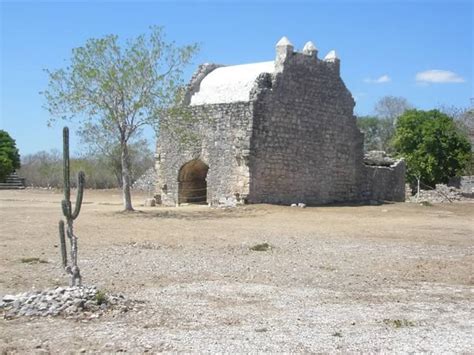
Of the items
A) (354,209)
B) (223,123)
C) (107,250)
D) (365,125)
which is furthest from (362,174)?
(365,125)

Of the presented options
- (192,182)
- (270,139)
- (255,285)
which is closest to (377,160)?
(270,139)

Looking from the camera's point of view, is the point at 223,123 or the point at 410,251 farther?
the point at 223,123

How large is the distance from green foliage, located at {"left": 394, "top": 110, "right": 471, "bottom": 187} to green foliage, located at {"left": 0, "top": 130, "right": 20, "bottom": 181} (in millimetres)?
28389

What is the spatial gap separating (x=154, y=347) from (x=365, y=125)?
64.1 m

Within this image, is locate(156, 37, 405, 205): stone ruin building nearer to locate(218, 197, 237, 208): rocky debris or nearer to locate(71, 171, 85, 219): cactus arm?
locate(218, 197, 237, 208): rocky debris

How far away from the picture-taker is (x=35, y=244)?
12.4m

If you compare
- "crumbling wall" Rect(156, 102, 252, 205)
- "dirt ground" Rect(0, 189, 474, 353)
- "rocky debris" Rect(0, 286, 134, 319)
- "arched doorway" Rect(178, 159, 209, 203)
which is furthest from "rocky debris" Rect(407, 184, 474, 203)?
"rocky debris" Rect(0, 286, 134, 319)

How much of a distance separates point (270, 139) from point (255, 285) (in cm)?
1488

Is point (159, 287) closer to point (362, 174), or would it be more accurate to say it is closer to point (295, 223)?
point (295, 223)

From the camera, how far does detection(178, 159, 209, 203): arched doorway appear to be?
25.8 meters

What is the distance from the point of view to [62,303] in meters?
6.69

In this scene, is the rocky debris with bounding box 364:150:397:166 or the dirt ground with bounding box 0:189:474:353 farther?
the rocky debris with bounding box 364:150:397:166

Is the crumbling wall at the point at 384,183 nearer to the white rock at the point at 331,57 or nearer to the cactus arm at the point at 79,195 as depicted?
A: the white rock at the point at 331,57

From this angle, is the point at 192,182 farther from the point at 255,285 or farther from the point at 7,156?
the point at 7,156
